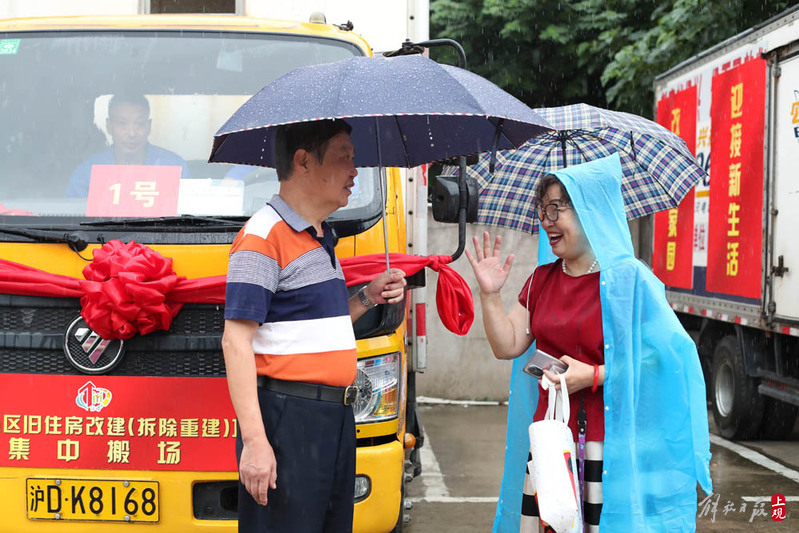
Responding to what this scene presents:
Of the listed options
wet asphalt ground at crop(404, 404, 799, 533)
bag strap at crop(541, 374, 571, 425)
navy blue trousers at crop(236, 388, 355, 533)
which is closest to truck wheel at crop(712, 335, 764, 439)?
wet asphalt ground at crop(404, 404, 799, 533)

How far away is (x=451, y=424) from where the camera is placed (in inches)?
347

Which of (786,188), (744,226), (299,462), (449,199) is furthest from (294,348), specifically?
(744,226)

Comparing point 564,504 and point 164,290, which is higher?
point 164,290

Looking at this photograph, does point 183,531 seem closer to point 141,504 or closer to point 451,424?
point 141,504

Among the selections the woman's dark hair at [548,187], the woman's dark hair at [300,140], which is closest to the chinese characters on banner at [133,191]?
the woman's dark hair at [300,140]

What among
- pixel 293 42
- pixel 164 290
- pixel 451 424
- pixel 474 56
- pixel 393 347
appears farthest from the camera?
pixel 474 56

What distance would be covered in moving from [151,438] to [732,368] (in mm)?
6122

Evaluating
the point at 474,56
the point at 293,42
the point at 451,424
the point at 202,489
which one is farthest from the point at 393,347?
the point at 474,56

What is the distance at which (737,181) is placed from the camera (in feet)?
25.9

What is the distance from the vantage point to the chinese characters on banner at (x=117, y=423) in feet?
11.3

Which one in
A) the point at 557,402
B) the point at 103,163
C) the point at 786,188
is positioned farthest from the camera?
the point at 786,188

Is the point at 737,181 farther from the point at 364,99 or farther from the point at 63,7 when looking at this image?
the point at 364,99

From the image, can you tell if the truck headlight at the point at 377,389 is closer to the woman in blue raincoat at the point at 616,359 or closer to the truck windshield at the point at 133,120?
the woman in blue raincoat at the point at 616,359

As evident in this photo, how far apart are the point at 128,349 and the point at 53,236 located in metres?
0.50
